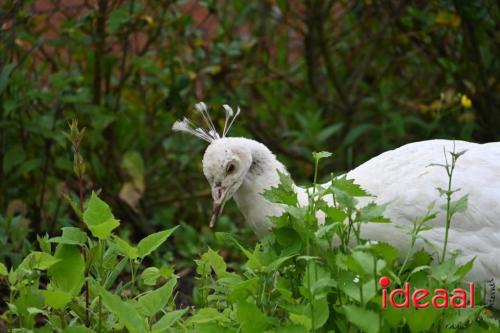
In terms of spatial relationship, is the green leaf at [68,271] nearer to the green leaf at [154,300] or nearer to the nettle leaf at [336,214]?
the green leaf at [154,300]

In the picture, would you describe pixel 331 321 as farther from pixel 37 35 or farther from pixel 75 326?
pixel 37 35

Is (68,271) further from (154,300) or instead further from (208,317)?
(208,317)

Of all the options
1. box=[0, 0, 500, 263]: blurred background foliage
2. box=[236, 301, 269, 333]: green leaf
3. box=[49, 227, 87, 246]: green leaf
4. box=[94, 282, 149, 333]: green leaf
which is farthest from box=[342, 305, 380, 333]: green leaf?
box=[0, 0, 500, 263]: blurred background foliage

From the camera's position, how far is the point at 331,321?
2451 millimetres

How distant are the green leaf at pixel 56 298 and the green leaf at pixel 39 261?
0.09 m

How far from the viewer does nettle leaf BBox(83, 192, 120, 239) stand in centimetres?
253

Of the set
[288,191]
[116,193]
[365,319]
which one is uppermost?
[288,191]

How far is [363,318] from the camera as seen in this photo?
7.40 feet

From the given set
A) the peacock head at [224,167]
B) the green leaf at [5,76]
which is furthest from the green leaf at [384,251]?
the green leaf at [5,76]

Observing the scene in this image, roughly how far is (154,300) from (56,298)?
23cm

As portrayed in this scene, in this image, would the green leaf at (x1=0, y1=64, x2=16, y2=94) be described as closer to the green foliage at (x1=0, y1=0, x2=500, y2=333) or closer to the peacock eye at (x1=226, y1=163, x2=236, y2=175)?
the green foliage at (x1=0, y1=0, x2=500, y2=333)

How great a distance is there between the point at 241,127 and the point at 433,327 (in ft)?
10.1

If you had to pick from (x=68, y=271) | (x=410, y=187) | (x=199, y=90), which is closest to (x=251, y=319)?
(x=68, y=271)

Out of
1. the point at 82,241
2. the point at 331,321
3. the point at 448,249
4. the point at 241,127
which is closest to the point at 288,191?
the point at 331,321
